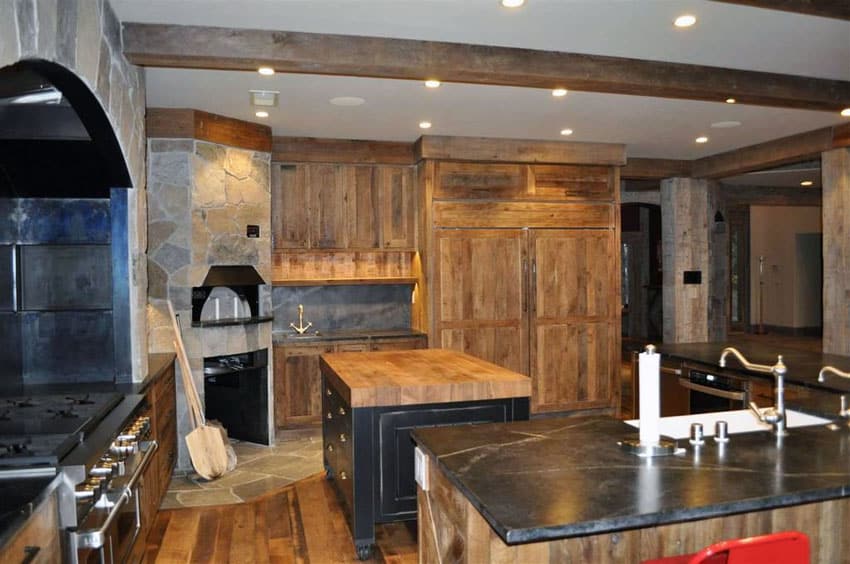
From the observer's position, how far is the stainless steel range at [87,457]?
1.93m

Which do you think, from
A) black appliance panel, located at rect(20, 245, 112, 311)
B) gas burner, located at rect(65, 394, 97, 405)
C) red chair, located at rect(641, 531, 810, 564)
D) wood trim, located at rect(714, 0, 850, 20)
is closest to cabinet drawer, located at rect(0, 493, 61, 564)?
gas burner, located at rect(65, 394, 97, 405)

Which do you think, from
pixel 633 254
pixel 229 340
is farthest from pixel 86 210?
pixel 633 254

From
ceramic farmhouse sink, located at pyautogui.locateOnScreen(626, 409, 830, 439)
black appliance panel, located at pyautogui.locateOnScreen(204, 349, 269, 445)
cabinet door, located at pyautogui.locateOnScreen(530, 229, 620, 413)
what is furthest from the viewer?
cabinet door, located at pyautogui.locateOnScreen(530, 229, 620, 413)

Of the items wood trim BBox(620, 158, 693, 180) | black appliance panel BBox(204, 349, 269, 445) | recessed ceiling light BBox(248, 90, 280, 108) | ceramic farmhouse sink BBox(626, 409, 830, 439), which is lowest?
black appliance panel BBox(204, 349, 269, 445)

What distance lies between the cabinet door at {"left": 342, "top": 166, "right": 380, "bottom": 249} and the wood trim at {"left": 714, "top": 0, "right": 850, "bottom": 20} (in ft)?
12.3

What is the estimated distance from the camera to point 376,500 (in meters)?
3.36

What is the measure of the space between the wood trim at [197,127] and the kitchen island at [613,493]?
351cm

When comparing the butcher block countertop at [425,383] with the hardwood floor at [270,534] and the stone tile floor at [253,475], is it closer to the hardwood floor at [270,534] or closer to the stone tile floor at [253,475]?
the hardwood floor at [270,534]

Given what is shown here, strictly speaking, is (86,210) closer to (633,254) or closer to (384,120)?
(384,120)

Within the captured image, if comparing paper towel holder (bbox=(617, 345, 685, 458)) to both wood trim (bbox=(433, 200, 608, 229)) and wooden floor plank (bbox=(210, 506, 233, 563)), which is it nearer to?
wooden floor plank (bbox=(210, 506, 233, 563))

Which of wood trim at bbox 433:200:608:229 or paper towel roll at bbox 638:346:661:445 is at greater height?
wood trim at bbox 433:200:608:229

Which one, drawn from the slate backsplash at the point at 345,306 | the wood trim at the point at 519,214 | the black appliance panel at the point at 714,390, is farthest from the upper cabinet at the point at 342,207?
the black appliance panel at the point at 714,390

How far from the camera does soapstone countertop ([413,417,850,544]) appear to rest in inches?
59.2

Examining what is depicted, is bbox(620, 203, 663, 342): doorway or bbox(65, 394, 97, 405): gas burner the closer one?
bbox(65, 394, 97, 405): gas burner
